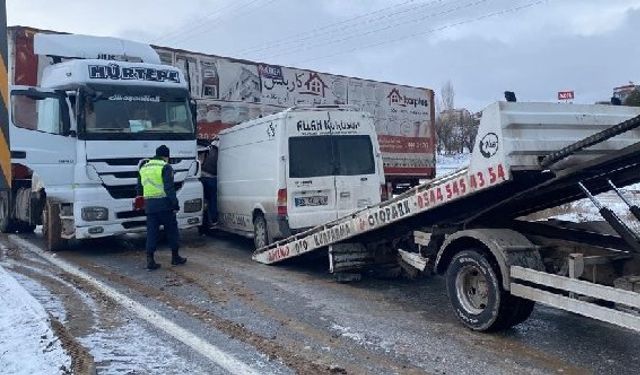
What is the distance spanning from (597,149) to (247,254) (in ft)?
20.3

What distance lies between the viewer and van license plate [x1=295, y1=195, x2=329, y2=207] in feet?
30.1

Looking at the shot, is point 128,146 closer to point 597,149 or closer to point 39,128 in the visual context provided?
point 39,128

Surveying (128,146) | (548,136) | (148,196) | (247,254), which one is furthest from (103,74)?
(548,136)

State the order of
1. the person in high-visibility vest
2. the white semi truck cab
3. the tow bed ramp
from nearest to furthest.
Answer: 1. the tow bed ramp
2. the person in high-visibility vest
3. the white semi truck cab

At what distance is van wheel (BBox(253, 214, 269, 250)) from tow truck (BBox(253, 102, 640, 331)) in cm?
339

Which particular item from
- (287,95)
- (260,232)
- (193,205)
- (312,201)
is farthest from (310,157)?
(287,95)

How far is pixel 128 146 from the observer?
10125 millimetres

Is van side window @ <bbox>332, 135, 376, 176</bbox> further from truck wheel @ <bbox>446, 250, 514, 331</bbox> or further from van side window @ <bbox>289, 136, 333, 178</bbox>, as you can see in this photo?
truck wheel @ <bbox>446, 250, 514, 331</bbox>

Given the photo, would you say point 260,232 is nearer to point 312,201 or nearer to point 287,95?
point 312,201

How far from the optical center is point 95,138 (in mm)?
9891

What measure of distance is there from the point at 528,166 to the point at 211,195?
8.06m

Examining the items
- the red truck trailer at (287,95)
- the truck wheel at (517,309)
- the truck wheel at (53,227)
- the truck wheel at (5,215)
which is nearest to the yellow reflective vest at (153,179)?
the truck wheel at (53,227)

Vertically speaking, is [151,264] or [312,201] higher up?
[312,201]

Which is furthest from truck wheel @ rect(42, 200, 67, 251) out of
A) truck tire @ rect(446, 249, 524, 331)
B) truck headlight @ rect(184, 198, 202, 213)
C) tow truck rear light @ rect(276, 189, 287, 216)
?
truck tire @ rect(446, 249, 524, 331)
